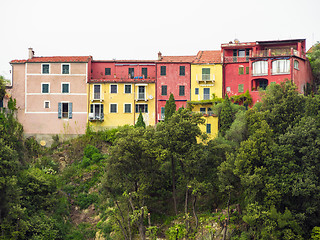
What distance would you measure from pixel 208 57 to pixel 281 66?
9265mm

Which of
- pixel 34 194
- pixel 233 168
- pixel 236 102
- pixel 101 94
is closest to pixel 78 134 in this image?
pixel 101 94

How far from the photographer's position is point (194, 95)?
216ft

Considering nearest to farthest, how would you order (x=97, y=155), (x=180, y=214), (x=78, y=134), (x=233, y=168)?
(x=233, y=168) < (x=180, y=214) < (x=97, y=155) < (x=78, y=134)

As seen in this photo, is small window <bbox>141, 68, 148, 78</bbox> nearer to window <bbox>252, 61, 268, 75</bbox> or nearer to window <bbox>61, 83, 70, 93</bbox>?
window <bbox>61, 83, 70, 93</bbox>

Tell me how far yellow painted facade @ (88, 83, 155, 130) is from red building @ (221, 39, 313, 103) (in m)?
9.61

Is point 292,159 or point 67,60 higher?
point 67,60

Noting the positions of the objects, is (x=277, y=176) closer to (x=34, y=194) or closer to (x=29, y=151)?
(x=34, y=194)

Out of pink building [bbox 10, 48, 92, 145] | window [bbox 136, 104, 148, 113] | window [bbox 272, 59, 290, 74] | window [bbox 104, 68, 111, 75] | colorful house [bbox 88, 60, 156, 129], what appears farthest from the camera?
window [bbox 104, 68, 111, 75]

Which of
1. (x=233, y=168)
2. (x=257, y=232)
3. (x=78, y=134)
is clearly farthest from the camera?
(x=78, y=134)

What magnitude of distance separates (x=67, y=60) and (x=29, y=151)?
12.2 metres

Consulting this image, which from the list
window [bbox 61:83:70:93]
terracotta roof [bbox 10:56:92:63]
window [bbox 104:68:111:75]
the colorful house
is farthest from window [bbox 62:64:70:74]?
window [bbox 104:68:111:75]

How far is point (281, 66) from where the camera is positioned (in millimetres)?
62812

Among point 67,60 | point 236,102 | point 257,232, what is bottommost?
point 257,232

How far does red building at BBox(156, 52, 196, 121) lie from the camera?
65938 mm
